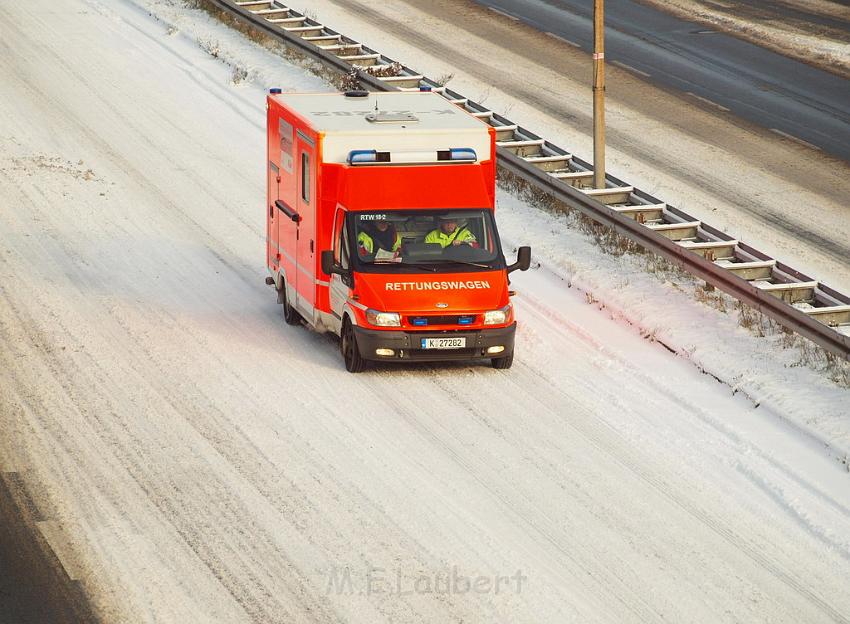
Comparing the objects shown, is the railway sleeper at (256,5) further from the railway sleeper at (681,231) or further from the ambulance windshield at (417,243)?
the ambulance windshield at (417,243)

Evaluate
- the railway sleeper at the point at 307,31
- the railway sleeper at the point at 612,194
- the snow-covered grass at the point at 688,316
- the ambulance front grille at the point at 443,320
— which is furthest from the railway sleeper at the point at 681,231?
the railway sleeper at the point at 307,31

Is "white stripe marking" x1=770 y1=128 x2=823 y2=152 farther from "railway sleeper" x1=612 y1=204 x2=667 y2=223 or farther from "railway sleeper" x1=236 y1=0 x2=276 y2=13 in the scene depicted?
"railway sleeper" x1=236 y1=0 x2=276 y2=13

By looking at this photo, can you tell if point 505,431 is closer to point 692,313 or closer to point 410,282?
point 410,282

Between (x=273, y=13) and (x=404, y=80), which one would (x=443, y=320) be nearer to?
(x=404, y=80)

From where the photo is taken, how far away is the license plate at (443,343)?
16297mm

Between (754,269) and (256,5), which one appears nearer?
(754,269)

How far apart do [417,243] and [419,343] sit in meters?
1.25

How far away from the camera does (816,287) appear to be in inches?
726

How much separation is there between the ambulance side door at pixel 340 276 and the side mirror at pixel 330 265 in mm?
98

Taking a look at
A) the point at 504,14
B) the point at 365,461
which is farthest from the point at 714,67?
the point at 365,461

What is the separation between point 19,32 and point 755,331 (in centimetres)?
2027

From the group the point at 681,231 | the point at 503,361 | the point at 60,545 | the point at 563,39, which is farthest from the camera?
the point at 563,39

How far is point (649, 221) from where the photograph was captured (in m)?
21.7


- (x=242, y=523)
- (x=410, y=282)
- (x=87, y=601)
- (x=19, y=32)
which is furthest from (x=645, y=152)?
(x=87, y=601)
